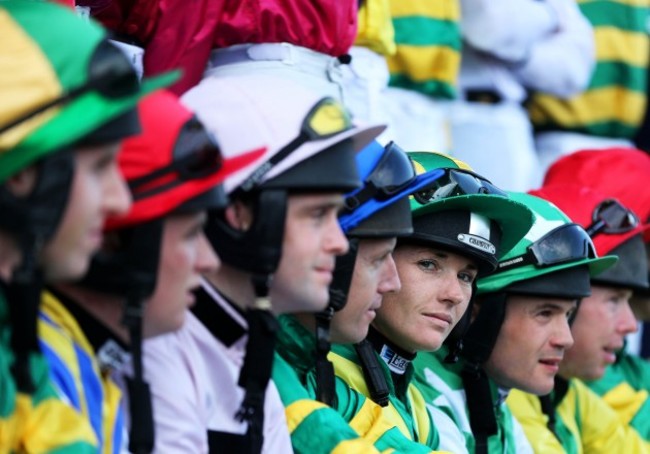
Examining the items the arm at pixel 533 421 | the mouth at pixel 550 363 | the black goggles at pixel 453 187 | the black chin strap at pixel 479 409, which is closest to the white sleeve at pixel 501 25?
the arm at pixel 533 421

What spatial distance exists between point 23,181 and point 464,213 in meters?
2.56

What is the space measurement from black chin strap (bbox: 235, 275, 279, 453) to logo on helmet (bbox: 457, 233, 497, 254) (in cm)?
149

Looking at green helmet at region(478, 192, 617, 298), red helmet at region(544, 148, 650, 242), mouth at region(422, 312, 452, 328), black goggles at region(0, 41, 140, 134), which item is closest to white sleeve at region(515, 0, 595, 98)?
red helmet at region(544, 148, 650, 242)

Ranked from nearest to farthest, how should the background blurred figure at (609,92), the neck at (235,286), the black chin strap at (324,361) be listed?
the neck at (235,286) → the black chin strap at (324,361) → the background blurred figure at (609,92)

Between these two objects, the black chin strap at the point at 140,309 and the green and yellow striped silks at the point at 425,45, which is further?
the green and yellow striped silks at the point at 425,45

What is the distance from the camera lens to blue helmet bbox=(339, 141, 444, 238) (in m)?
4.91

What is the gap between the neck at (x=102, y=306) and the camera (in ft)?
12.4

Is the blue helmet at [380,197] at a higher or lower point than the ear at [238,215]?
lower

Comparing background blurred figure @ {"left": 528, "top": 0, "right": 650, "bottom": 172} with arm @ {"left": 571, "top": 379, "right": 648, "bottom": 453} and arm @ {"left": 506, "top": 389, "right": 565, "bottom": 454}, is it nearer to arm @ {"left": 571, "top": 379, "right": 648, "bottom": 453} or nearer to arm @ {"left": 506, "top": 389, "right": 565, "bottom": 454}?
arm @ {"left": 571, "top": 379, "right": 648, "bottom": 453}

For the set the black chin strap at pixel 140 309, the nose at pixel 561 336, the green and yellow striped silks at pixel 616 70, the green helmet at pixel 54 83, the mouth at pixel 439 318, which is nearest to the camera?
the green helmet at pixel 54 83

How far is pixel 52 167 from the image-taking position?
3.34m

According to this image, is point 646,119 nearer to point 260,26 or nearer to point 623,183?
point 623,183

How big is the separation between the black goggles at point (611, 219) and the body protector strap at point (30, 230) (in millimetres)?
4177

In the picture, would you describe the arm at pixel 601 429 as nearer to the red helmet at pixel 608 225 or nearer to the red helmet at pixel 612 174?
the red helmet at pixel 608 225
